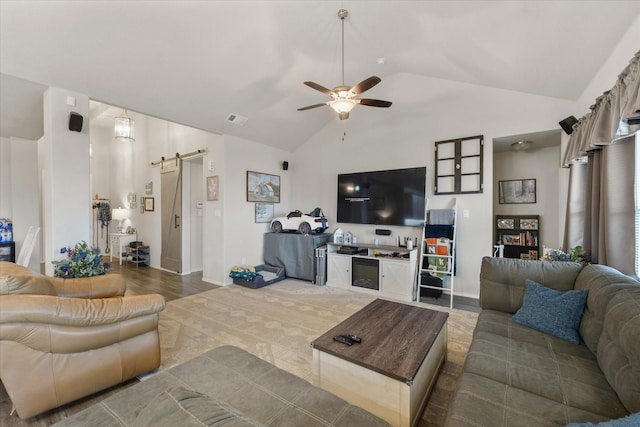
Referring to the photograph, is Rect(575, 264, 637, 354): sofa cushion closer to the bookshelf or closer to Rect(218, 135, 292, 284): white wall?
the bookshelf

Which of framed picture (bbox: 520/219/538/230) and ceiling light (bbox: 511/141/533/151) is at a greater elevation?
ceiling light (bbox: 511/141/533/151)

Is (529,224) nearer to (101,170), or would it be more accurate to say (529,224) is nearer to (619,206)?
(619,206)

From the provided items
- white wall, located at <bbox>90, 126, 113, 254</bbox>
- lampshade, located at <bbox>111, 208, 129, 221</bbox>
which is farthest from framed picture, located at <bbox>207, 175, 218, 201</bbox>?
white wall, located at <bbox>90, 126, 113, 254</bbox>

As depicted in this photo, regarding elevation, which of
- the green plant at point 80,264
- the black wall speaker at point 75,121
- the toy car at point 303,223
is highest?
the black wall speaker at point 75,121

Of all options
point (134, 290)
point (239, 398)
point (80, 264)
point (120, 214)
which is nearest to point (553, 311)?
point (239, 398)

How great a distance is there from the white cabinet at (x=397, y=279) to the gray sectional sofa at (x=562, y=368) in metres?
1.87

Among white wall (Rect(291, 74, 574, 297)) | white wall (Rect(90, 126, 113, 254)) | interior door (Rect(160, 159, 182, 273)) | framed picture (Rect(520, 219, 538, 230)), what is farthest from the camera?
white wall (Rect(90, 126, 113, 254))

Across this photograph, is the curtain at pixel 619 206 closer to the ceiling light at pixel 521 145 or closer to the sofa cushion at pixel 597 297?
the sofa cushion at pixel 597 297

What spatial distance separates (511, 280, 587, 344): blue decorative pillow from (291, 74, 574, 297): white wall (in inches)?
80.2

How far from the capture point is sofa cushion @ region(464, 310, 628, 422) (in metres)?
1.27

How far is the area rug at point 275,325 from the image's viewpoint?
2.30m

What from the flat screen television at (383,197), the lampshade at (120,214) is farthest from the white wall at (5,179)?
the flat screen television at (383,197)

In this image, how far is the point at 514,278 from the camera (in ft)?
7.78

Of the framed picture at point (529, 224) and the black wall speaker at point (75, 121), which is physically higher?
the black wall speaker at point (75, 121)
